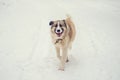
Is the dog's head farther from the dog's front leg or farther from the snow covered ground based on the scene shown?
the snow covered ground

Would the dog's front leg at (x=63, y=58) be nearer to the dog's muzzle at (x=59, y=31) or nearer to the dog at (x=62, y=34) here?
the dog at (x=62, y=34)

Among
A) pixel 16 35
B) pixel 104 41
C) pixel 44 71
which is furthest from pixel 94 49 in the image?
pixel 16 35

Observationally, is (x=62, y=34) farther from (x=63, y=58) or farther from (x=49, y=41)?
(x=49, y=41)

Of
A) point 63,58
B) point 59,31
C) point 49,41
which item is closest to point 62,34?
point 59,31

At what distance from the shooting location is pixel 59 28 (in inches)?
180

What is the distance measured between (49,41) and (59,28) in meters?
1.95

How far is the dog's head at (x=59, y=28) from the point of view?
15.1ft

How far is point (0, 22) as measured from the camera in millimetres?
7824

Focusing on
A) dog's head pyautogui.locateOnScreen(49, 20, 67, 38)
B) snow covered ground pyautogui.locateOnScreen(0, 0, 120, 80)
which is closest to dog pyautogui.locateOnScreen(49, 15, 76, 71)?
dog's head pyautogui.locateOnScreen(49, 20, 67, 38)

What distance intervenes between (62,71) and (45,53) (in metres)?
0.92

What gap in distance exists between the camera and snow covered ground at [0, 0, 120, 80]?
5.04m

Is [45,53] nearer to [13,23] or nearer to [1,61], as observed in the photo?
[1,61]

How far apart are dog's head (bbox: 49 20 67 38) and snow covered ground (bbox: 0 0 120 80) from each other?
86 cm

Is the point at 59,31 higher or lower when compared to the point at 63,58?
higher
